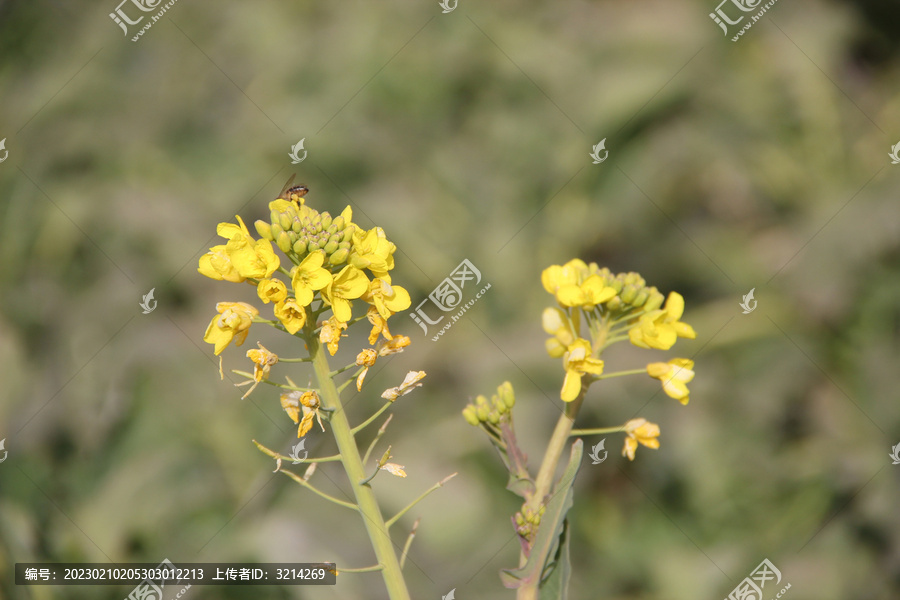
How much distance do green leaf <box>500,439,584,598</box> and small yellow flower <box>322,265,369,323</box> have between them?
0.90 feet

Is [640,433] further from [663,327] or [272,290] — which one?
[272,290]

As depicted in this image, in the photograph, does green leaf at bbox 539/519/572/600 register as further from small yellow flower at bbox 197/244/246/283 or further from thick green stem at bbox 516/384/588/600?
small yellow flower at bbox 197/244/246/283

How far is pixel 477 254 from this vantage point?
8.11ft

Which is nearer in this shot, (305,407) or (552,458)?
(305,407)

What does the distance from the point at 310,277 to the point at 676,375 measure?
1.46 feet

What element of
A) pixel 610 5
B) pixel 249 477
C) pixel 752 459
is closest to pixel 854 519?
pixel 752 459

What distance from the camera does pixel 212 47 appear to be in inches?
118

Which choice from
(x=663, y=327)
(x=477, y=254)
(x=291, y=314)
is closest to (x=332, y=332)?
(x=291, y=314)

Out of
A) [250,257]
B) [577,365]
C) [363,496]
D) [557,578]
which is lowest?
[557,578]

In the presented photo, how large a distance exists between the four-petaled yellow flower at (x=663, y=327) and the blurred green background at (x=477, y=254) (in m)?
1.16

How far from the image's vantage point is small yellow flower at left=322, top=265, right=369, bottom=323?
590 mm

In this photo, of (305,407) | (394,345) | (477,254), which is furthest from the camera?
(477,254)

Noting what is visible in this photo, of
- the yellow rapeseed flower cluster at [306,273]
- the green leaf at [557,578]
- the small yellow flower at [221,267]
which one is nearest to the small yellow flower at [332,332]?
the yellow rapeseed flower cluster at [306,273]

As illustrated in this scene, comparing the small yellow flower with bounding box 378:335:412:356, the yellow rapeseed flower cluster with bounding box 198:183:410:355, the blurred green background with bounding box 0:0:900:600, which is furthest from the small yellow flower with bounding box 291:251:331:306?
the blurred green background with bounding box 0:0:900:600
